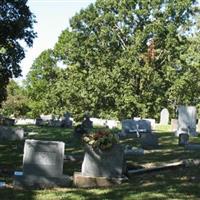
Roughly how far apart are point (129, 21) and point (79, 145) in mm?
31588

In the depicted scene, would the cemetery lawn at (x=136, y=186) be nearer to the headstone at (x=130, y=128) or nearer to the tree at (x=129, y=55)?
the headstone at (x=130, y=128)

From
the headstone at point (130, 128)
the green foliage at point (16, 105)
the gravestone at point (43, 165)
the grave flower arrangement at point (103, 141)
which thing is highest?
the green foliage at point (16, 105)

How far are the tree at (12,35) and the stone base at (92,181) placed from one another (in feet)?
49.4

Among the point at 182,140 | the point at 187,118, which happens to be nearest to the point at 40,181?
the point at 182,140

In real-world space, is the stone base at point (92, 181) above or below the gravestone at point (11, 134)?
below

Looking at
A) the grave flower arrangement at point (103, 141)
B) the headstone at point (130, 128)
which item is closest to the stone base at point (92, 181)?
the grave flower arrangement at point (103, 141)

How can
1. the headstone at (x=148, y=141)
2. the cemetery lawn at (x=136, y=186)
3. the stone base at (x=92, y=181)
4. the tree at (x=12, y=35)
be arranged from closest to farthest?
the cemetery lawn at (x=136, y=186) → the stone base at (x=92, y=181) → the headstone at (x=148, y=141) → the tree at (x=12, y=35)

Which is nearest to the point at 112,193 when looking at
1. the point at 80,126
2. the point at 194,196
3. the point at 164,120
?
the point at 194,196

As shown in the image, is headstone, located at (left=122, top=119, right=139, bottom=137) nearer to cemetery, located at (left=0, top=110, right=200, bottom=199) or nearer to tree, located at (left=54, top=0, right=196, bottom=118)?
cemetery, located at (left=0, top=110, right=200, bottom=199)

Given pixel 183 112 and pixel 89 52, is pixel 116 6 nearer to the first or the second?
pixel 89 52

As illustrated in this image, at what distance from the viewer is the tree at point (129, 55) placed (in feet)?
158

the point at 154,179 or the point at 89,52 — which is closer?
the point at 154,179

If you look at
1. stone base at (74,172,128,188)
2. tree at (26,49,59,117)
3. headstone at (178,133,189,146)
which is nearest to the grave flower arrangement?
stone base at (74,172,128,188)

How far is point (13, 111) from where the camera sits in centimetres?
8662
